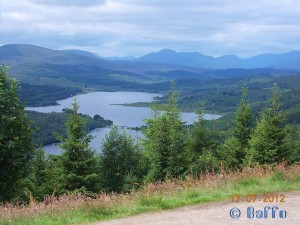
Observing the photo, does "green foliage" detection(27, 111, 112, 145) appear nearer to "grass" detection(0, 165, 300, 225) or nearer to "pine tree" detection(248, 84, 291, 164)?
"pine tree" detection(248, 84, 291, 164)

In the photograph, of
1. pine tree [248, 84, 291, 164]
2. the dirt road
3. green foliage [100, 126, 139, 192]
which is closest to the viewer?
the dirt road

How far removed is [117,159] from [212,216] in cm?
3452

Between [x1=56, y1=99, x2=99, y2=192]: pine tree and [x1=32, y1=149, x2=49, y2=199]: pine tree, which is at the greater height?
[x1=56, y1=99, x2=99, y2=192]: pine tree

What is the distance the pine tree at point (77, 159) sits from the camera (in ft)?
92.2

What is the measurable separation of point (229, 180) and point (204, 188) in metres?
1.00

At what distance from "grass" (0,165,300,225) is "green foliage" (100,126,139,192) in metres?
27.8

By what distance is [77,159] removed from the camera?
96.6ft

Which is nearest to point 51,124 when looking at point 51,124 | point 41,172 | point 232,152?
point 51,124

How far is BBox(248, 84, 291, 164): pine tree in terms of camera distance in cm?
2956

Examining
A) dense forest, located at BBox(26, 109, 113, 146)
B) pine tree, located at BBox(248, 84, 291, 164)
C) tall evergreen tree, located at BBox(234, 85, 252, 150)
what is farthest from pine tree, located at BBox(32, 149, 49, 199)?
dense forest, located at BBox(26, 109, 113, 146)

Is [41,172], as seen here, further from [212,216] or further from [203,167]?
[212,216]

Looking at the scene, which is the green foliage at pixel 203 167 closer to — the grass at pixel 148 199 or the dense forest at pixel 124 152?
the dense forest at pixel 124 152

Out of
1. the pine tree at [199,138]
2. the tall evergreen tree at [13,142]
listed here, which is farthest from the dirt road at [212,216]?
the pine tree at [199,138]

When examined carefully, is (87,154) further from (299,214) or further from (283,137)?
(299,214)
